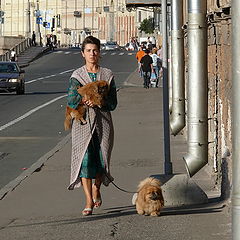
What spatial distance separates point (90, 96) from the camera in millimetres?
10180

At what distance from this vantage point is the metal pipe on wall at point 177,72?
678 inches

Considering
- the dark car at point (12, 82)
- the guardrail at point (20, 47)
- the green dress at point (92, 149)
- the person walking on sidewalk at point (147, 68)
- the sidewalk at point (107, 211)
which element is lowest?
the sidewalk at point (107, 211)

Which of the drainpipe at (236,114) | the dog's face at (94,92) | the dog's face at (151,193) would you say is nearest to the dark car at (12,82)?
the dog's face at (94,92)

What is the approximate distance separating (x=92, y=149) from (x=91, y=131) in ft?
0.60

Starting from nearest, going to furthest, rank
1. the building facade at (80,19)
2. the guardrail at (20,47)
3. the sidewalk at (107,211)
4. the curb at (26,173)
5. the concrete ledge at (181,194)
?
the sidewalk at (107,211)
the concrete ledge at (181,194)
the curb at (26,173)
the guardrail at (20,47)
the building facade at (80,19)

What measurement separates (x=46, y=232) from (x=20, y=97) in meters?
31.7

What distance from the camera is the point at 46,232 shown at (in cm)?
980

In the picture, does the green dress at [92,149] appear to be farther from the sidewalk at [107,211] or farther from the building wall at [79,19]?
the building wall at [79,19]

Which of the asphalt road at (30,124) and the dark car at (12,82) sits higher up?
the dark car at (12,82)

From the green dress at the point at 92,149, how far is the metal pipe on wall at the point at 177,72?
651cm

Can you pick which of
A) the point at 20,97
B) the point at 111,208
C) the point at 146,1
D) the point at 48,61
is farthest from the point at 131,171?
the point at 48,61

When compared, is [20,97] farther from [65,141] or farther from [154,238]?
[154,238]

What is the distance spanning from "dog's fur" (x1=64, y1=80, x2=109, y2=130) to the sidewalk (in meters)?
1.02

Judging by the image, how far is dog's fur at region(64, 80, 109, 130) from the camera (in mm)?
10156
